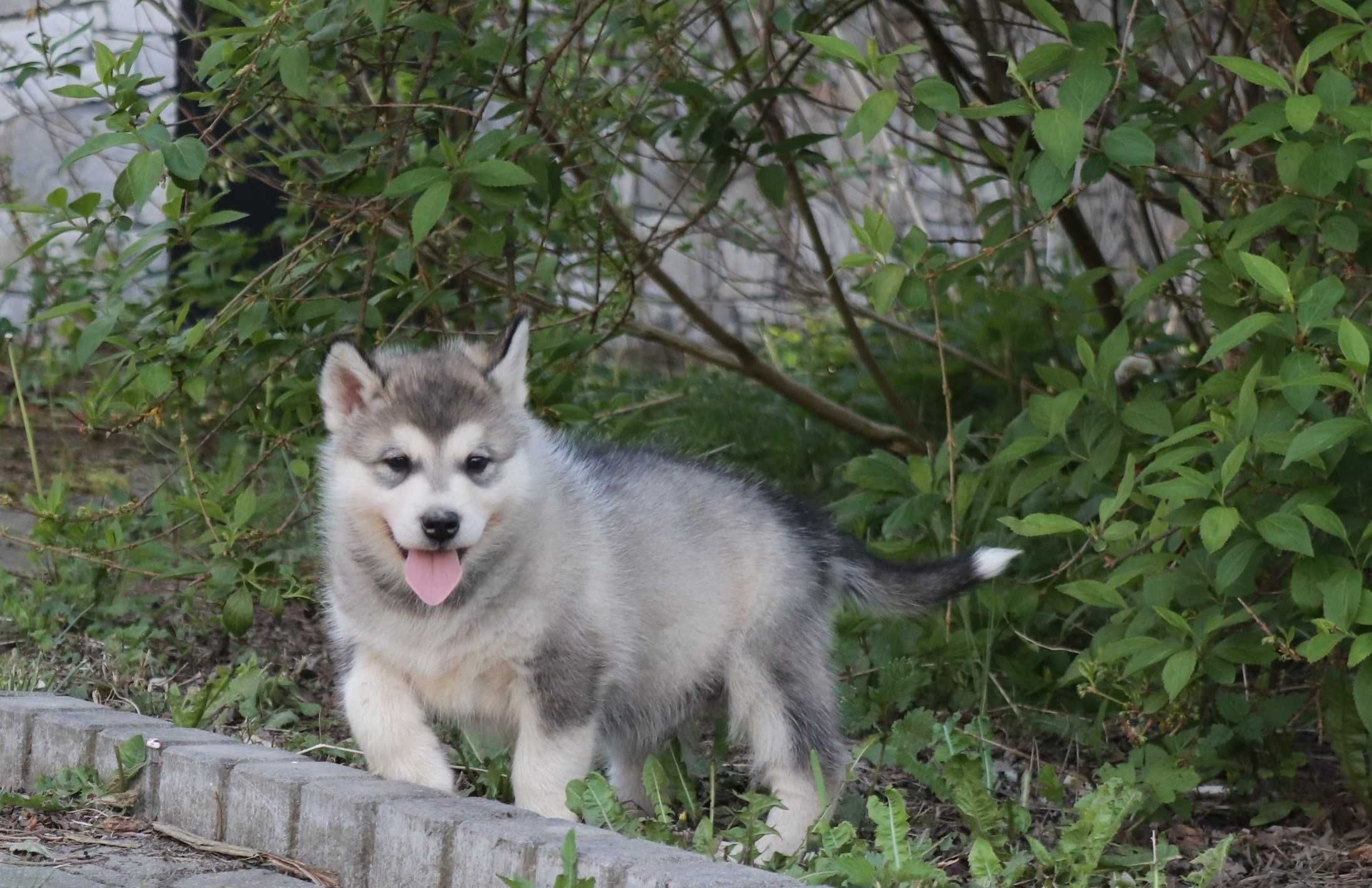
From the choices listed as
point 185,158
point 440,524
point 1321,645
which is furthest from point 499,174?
point 1321,645

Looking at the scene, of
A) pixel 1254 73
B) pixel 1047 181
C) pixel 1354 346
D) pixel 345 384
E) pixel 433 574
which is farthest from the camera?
pixel 345 384

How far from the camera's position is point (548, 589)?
3580 millimetres

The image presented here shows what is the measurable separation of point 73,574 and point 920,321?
4.06 meters

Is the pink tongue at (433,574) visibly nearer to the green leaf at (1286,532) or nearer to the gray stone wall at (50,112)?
the green leaf at (1286,532)

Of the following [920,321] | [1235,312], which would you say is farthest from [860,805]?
[920,321]

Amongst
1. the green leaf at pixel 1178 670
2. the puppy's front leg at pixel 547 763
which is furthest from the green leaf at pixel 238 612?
the green leaf at pixel 1178 670

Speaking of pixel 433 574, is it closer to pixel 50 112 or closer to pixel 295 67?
pixel 295 67

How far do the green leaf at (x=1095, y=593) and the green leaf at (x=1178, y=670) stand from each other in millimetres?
200

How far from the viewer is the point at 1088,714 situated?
16.1 ft

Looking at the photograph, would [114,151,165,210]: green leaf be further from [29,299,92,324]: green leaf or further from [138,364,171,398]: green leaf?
[138,364,171,398]: green leaf

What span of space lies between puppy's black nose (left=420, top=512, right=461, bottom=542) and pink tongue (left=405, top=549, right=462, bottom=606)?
9cm

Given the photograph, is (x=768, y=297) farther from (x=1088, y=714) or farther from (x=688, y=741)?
(x=688, y=741)

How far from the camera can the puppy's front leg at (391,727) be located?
3457 millimetres

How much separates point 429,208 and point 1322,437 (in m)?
1.94
